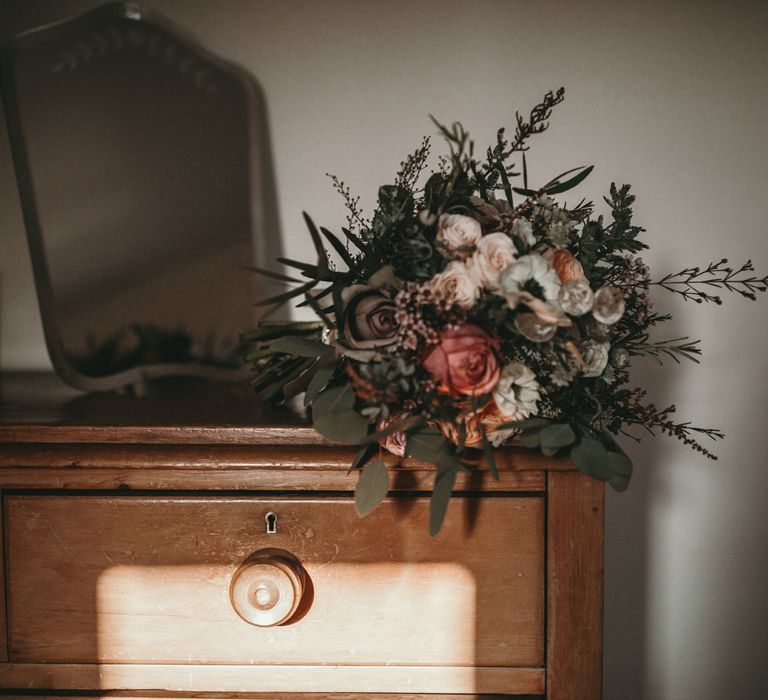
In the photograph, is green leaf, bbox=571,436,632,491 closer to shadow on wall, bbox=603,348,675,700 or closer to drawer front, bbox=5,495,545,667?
drawer front, bbox=5,495,545,667

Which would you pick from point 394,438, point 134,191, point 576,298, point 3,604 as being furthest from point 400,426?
point 134,191

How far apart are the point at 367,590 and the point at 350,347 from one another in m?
0.30

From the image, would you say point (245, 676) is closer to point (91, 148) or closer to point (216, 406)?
point (216, 406)

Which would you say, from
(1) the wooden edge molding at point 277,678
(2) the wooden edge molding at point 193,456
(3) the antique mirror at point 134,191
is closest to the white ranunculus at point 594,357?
(2) the wooden edge molding at point 193,456

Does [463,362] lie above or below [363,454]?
above

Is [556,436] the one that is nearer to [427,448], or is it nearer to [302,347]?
[427,448]

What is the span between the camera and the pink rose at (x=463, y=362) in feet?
1.99

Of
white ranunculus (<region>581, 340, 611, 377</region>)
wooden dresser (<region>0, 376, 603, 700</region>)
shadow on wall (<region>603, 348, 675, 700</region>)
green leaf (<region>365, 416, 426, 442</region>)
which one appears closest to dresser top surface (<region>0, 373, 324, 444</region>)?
wooden dresser (<region>0, 376, 603, 700</region>)

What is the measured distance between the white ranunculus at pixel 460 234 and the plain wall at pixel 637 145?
543 mm

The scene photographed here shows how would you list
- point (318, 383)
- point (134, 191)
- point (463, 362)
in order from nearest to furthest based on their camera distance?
point (463, 362) → point (318, 383) → point (134, 191)

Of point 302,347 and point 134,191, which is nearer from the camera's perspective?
point 302,347

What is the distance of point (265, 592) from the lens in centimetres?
68

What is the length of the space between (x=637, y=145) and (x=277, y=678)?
1.11m

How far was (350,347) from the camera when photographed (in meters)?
0.66
